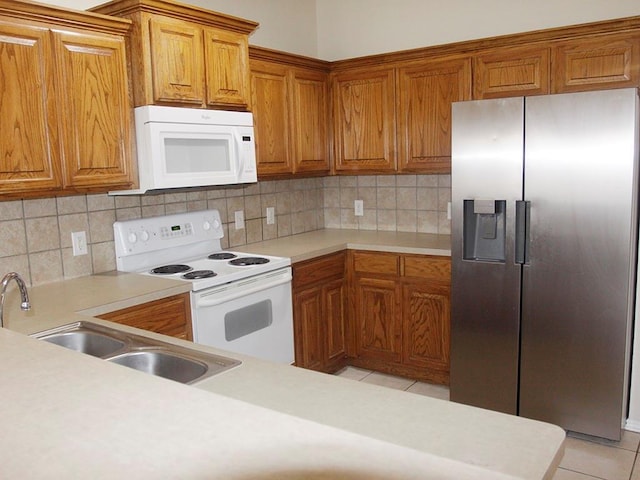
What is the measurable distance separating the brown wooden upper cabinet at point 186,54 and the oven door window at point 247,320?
3.59 ft

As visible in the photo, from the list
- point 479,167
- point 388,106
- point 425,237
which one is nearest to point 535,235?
point 479,167

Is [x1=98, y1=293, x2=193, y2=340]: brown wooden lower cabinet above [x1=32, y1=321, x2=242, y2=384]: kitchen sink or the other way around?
the other way around

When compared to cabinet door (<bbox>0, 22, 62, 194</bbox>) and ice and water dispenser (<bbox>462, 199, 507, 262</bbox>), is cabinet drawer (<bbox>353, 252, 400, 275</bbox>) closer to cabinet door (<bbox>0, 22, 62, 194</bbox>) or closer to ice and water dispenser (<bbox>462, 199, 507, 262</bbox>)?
ice and water dispenser (<bbox>462, 199, 507, 262</bbox>)

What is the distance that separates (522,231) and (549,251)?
0.16 m

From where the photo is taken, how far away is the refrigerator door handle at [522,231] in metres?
2.76

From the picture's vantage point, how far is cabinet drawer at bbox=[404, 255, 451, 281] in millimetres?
3337

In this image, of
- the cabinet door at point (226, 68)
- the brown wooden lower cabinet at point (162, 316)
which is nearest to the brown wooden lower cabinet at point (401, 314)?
the cabinet door at point (226, 68)

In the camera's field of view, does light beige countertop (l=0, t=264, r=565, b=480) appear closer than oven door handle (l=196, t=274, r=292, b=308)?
Yes

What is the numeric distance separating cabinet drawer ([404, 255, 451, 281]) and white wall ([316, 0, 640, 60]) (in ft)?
5.08

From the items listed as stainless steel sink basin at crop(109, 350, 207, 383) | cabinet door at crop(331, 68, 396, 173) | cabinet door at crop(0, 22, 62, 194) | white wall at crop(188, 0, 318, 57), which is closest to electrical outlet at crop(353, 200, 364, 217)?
cabinet door at crop(331, 68, 396, 173)

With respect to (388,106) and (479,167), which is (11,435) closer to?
(479,167)

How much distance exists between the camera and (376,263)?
11.8 feet

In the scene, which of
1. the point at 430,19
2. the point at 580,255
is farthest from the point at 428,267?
the point at 430,19

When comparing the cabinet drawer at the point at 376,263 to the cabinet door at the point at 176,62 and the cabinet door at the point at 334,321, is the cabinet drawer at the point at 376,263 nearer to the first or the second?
the cabinet door at the point at 334,321
